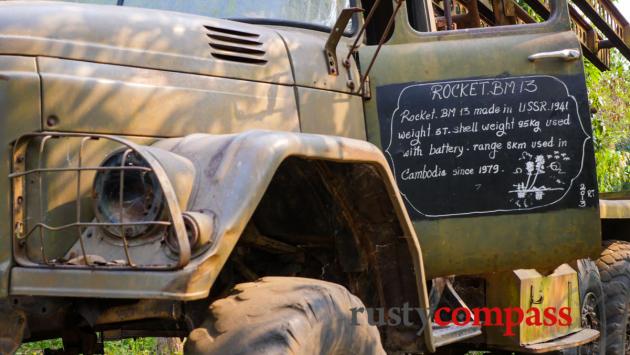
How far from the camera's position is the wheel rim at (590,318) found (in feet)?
21.5

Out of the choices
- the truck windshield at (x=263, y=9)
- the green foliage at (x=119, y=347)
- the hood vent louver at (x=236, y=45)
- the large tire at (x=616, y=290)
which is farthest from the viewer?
the green foliage at (x=119, y=347)

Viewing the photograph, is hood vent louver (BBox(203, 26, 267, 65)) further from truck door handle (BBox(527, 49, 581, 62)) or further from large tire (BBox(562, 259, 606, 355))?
large tire (BBox(562, 259, 606, 355))

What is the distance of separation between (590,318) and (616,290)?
0.39 meters

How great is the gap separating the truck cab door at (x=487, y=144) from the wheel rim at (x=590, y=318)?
1.79 metres

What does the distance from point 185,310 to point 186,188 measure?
1.61ft

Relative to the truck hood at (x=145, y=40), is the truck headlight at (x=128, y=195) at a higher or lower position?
lower

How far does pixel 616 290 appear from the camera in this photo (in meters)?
6.92

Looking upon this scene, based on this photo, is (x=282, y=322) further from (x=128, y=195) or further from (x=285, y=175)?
(x=285, y=175)

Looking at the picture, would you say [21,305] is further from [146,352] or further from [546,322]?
[146,352]

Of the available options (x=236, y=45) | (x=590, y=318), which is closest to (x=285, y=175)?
(x=236, y=45)

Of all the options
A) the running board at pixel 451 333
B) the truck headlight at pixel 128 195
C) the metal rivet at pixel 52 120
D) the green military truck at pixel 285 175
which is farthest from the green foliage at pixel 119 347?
the truck headlight at pixel 128 195

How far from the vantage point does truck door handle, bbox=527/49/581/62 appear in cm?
479

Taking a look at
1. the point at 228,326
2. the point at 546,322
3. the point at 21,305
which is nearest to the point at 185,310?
the point at 228,326

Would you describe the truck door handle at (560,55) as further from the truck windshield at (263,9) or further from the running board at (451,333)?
the running board at (451,333)
